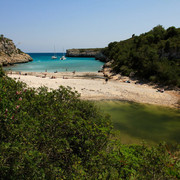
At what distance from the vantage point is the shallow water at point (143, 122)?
17969 millimetres

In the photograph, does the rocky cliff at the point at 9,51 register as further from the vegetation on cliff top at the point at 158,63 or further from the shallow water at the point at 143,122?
the shallow water at the point at 143,122

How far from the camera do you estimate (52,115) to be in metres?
9.16

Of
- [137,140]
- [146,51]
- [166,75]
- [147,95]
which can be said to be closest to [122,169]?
[137,140]

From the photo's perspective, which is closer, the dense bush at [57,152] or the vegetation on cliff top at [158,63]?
the dense bush at [57,152]

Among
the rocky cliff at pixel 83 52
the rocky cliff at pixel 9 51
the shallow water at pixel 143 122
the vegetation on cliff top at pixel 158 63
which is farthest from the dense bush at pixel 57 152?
the rocky cliff at pixel 83 52

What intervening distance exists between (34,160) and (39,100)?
4.97 meters

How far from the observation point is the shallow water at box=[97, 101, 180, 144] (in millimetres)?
17969

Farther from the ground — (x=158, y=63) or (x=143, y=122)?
(x=158, y=63)

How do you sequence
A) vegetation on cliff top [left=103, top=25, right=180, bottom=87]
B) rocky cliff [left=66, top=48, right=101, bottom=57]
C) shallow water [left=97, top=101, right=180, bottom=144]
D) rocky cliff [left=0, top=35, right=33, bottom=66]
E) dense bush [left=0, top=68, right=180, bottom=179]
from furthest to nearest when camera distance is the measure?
rocky cliff [left=66, top=48, right=101, bottom=57], rocky cliff [left=0, top=35, right=33, bottom=66], vegetation on cliff top [left=103, top=25, right=180, bottom=87], shallow water [left=97, top=101, right=180, bottom=144], dense bush [left=0, top=68, right=180, bottom=179]

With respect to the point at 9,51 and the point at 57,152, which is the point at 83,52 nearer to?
the point at 9,51

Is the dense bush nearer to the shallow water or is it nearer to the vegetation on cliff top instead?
the shallow water

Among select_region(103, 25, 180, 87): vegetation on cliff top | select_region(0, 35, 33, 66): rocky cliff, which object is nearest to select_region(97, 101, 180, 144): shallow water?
select_region(103, 25, 180, 87): vegetation on cliff top

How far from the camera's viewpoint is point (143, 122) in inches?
876

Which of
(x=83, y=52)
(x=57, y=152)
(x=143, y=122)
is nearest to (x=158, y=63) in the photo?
(x=143, y=122)
